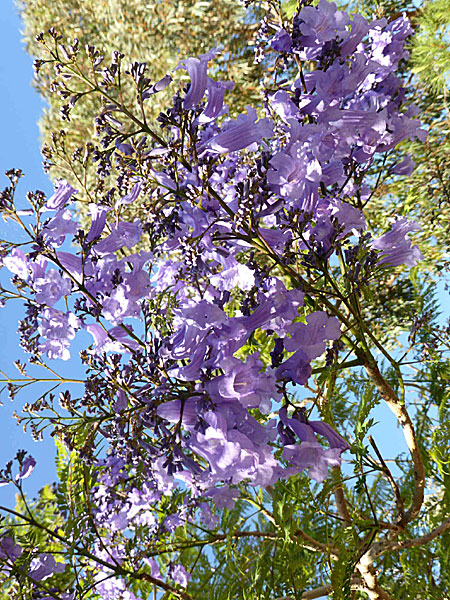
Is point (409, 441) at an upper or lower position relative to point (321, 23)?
lower

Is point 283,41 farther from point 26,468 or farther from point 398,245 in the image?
point 26,468

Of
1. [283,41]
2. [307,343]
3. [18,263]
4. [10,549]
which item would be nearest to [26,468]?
[10,549]

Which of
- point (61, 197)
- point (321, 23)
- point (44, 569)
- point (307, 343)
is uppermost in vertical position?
point (321, 23)

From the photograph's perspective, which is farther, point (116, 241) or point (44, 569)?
point (44, 569)

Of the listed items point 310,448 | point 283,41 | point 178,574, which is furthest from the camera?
point 178,574

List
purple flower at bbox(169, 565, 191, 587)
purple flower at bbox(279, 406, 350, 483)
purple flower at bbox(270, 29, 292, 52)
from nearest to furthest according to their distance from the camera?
purple flower at bbox(279, 406, 350, 483) → purple flower at bbox(270, 29, 292, 52) → purple flower at bbox(169, 565, 191, 587)

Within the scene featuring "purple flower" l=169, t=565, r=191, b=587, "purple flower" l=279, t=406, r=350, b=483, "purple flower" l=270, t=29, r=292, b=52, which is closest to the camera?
"purple flower" l=279, t=406, r=350, b=483

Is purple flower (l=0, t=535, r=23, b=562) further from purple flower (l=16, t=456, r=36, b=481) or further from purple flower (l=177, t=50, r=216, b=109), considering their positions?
purple flower (l=177, t=50, r=216, b=109)

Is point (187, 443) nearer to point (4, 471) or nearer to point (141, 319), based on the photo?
point (141, 319)

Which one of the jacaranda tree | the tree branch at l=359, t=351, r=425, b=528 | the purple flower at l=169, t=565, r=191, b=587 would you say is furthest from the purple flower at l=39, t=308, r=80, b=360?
the purple flower at l=169, t=565, r=191, b=587

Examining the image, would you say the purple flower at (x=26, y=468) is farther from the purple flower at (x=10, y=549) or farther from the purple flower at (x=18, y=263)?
the purple flower at (x=18, y=263)

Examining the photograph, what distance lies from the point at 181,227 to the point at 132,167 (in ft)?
0.21

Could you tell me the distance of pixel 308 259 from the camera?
376 millimetres

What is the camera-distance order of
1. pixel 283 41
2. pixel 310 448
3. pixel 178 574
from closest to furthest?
pixel 310 448
pixel 283 41
pixel 178 574
